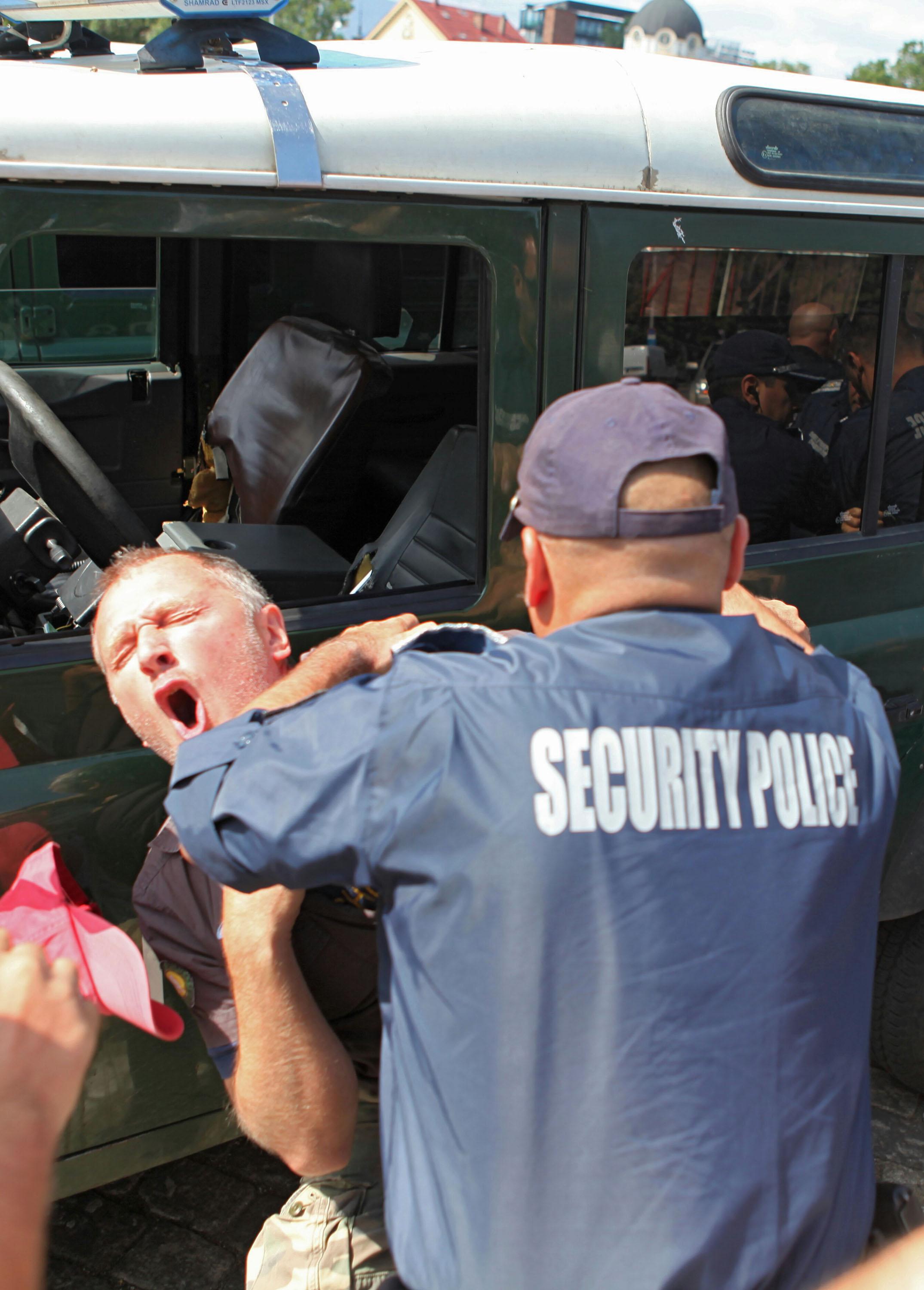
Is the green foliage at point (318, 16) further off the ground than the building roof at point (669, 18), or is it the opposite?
the green foliage at point (318, 16)

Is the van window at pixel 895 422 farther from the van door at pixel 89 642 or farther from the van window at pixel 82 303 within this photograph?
the van window at pixel 82 303

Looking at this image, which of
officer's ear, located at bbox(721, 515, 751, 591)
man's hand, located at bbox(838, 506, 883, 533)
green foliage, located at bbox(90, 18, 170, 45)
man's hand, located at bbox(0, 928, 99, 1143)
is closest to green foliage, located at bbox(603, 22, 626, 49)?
green foliage, located at bbox(90, 18, 170, 45)

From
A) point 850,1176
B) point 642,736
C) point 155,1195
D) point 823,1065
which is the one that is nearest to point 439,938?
point 642,736

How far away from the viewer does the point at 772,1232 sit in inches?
42.6

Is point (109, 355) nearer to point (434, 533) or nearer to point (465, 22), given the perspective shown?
point (434, 533)

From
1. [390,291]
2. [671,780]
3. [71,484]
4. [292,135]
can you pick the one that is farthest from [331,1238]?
[390,291]

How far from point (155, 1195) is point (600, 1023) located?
188 cm

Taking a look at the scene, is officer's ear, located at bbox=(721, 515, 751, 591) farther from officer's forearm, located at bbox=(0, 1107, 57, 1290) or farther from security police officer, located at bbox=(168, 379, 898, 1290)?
officer's forearm, located at bbox=(0, 1107, 57, 1290)

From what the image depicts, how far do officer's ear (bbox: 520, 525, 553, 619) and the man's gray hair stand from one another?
2.11 ft

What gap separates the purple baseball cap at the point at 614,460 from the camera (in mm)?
1099

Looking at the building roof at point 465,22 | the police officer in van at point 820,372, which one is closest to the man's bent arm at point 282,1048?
the police officer in van at point 820,372

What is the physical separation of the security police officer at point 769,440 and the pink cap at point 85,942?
60.0 inches

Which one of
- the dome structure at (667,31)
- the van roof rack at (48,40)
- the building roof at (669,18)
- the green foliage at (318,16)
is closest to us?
the van roof rack at (48,40)

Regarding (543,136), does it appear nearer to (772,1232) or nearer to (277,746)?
(277,746)
